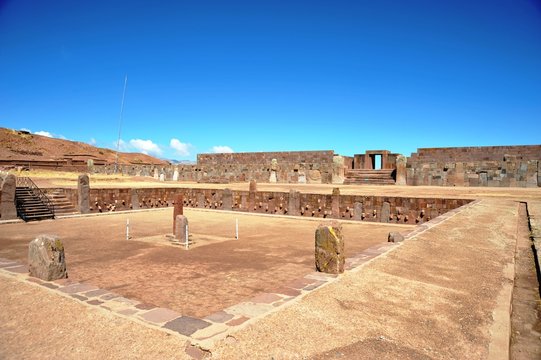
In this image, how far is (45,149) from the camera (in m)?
49.8

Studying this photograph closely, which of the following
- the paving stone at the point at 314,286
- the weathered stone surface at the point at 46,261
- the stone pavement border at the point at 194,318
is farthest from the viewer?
the weathered stone surface at the point at 46,261

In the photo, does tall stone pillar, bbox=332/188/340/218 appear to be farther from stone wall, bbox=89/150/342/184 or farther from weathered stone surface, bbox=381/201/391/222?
stone wall, bbox=89/150/342/184

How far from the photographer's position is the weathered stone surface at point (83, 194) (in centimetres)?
1543

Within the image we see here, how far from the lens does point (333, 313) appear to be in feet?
11.2

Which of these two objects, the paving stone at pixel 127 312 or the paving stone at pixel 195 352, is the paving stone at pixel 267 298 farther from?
the paving stone at pixel 127 312

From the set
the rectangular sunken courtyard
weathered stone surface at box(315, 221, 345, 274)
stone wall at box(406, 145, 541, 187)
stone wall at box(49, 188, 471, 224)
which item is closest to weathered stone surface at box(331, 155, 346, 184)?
stone wall at box(406, 145, 541, 187)

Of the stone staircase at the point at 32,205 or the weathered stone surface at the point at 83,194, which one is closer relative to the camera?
the stone staircase at the point at 32,205

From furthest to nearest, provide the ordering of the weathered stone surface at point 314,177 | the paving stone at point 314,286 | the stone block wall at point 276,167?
the stone block wall at point 276,167 < the weathered stone surface at point 314,177 < the paving stone at point 314,286

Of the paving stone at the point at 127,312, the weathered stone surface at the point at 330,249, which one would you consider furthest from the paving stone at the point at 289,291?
the paving stone at the point at 127,312

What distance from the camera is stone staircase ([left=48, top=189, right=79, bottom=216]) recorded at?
15.3 meters

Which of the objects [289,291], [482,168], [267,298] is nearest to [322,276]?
[289,291]

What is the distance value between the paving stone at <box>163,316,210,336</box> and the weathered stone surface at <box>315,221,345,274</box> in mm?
2154

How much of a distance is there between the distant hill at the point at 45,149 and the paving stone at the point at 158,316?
44171 millimetres

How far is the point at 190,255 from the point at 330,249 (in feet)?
13.0
